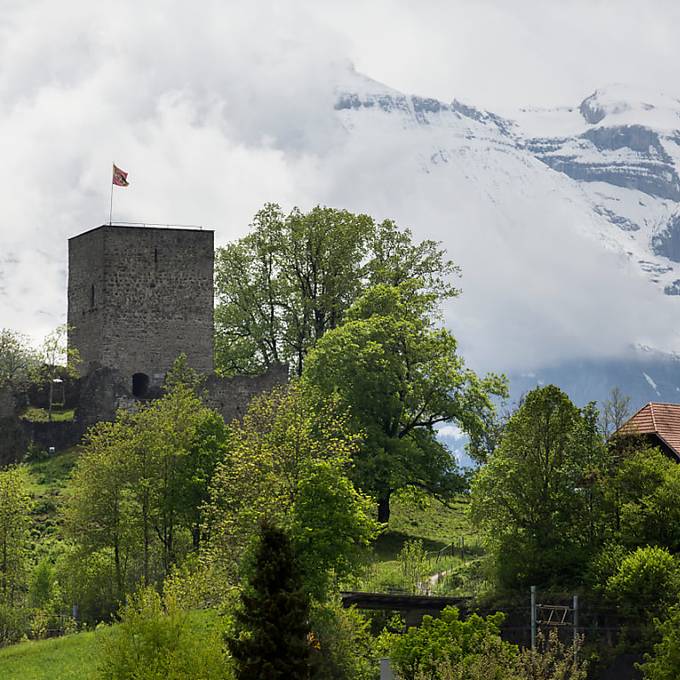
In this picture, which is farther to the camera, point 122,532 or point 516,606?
point 122,532

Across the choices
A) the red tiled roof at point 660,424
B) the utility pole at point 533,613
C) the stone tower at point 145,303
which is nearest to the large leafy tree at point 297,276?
the stone tower at point 145,303

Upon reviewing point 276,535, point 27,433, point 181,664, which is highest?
point 27,433

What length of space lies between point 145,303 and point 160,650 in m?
34.8

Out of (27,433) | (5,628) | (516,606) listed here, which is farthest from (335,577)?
(27,433)

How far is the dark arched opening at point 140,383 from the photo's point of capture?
219 feet

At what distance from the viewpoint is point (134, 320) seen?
221ft

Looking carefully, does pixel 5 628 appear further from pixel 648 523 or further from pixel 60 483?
Answer: pixel 648 523

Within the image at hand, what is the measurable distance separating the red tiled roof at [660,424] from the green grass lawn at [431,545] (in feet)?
24.3

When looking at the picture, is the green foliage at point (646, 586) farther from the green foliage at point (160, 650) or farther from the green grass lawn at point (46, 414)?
the green grass lawn at point (46, 414)

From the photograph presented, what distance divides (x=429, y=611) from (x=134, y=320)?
2739cm

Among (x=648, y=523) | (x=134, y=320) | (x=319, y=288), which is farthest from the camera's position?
(x=319, y=288)

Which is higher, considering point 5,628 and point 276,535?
point 276,535

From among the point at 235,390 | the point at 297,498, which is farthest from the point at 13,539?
the point at 235,390

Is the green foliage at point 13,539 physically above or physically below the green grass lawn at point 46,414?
below
